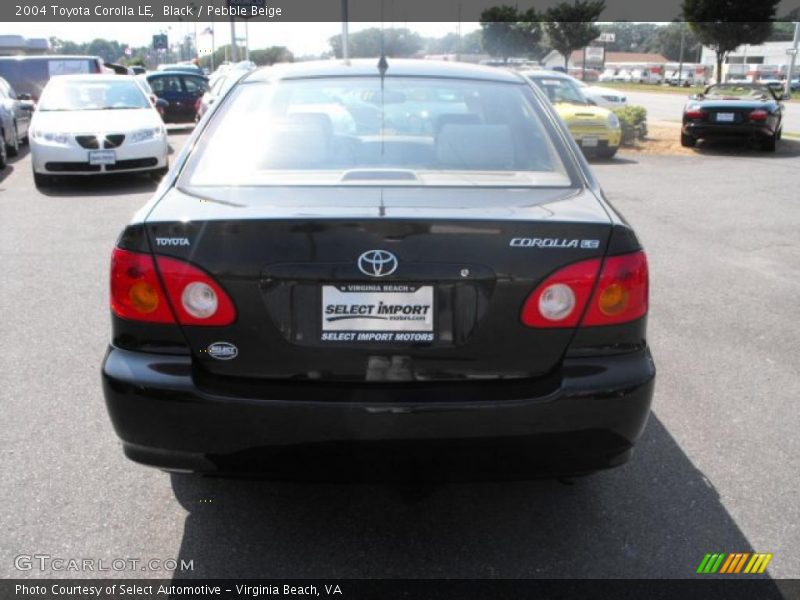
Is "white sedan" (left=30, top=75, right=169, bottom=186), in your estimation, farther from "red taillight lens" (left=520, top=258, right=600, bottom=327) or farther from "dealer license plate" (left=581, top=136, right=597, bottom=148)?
"red taillight lens" (left=520, top=258, right=600, bottom=327)

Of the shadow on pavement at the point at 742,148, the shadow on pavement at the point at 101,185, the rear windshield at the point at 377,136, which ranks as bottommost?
the shadow on pavement at the point at 742,148

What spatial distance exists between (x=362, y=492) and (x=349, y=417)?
91cm

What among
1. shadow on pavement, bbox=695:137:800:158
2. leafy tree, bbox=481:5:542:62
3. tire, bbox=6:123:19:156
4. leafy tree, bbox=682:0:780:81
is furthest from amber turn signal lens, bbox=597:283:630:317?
leafy tree, bbox=481:5:542:62

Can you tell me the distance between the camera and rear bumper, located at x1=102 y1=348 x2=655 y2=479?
98.7 inches

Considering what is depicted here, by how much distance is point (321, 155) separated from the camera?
129 inches

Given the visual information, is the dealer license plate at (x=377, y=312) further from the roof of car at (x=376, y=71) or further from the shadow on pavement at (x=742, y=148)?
the shadow on pavement at (x=742, y=148)

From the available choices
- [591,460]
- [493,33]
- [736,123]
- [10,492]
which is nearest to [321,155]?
[591,460]

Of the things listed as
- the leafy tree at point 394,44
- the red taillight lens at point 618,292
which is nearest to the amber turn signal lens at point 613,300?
the red taillight lens at point 618,292

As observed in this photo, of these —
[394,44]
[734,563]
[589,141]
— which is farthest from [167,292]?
[394,44]

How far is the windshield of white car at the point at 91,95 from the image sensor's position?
12117mm

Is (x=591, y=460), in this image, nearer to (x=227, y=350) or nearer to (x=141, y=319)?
(x=227, y=350)

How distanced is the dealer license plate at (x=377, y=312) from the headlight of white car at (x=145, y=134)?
31.8 ft

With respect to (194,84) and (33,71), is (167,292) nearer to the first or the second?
(33,71)

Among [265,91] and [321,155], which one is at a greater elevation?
[265,91]
